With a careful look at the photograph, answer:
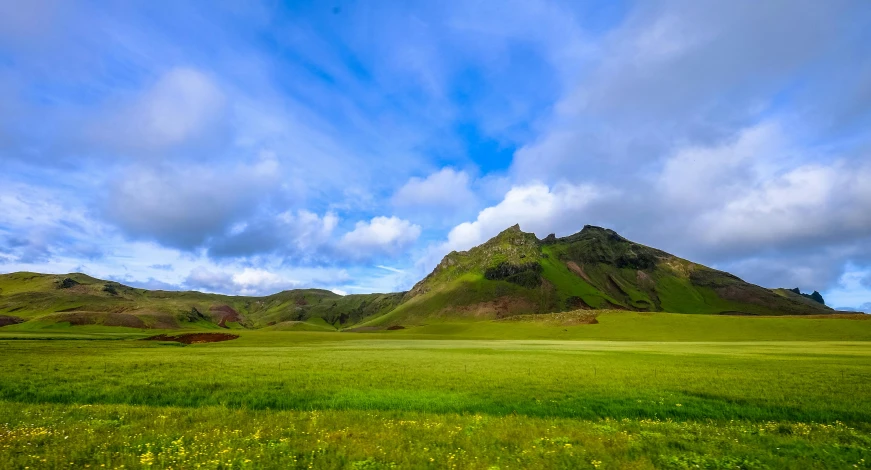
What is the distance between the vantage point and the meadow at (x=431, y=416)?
A: 1338 centimetres

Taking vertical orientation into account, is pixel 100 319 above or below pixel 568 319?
above

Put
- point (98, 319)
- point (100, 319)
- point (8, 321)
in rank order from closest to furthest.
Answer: point (8, 321) → point (98, 319) → point (100, 319)

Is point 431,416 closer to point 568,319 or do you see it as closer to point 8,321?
point 568,319

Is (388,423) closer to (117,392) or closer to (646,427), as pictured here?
(646,427)

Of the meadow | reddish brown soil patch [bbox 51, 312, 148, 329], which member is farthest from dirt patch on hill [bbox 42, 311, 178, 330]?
the meadow

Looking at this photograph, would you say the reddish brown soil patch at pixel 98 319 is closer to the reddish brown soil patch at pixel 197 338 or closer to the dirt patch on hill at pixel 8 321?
the dirt patch on hill at pixel 8 321

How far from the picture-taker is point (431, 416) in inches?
798

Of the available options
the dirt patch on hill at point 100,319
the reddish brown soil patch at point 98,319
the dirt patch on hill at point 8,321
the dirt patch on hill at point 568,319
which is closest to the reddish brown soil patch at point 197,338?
the reddish brown soil patch at point 98,319

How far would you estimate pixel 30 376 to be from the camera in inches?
1206

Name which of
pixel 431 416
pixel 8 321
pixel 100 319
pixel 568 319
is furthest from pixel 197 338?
pixel 8 321

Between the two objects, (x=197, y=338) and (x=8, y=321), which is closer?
(x=197, y=338)

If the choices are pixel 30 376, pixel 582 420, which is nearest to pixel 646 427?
pixel 582 420

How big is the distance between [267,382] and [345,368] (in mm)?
10517

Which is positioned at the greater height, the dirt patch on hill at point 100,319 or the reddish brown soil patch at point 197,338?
the dirt patch on hill at point 100,319
